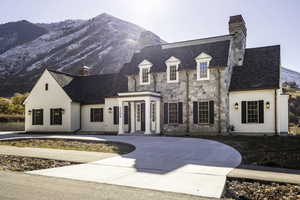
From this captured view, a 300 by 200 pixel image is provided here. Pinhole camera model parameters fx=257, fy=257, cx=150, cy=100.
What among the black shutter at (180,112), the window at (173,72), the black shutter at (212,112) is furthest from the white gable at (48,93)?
the black shutter at (212,112)

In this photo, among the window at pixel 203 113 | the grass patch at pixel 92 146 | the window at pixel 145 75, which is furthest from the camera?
the window at pixel 145 75

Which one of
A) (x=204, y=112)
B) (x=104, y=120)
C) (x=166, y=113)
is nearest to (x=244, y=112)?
(x=204, y=112)

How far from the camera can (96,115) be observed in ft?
78.8

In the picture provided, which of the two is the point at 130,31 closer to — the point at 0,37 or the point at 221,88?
the point at 0,37

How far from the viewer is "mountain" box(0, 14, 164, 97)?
8794cm

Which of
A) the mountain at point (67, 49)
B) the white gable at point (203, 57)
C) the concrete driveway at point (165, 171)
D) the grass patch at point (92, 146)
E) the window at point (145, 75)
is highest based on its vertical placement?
the mountain at point (67, 49)

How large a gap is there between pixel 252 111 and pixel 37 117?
19737 millimetres

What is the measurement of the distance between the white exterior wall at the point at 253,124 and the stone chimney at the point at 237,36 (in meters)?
3.51

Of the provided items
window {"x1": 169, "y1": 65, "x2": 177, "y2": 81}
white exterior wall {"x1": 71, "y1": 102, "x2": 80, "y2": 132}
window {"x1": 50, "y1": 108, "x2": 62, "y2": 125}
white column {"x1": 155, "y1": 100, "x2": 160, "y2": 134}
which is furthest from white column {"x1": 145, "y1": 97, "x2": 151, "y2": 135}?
window {"x1": 50, "y1": 108, "x2": 62, "y2": 125}

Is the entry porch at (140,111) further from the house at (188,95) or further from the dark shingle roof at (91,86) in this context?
the dark shingle roof at (91,86)

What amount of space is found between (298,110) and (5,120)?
33.4 m

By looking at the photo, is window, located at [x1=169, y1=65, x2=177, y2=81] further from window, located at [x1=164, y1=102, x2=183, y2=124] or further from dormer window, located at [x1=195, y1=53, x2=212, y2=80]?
window, located at [x1=164, y1=102, x2=183, y2=124]

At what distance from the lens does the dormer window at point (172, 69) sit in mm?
20281

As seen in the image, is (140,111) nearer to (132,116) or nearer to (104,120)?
(132,116)
